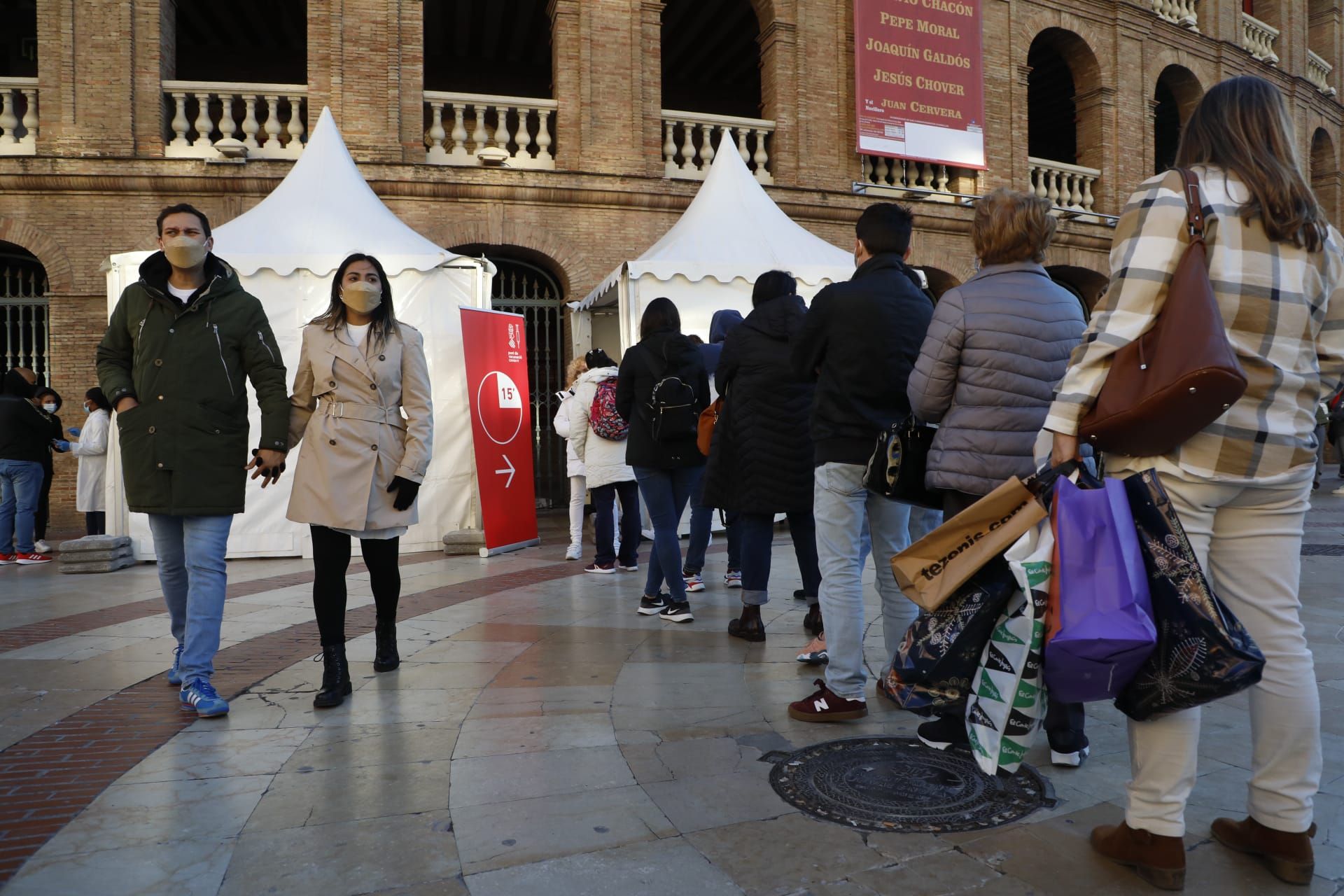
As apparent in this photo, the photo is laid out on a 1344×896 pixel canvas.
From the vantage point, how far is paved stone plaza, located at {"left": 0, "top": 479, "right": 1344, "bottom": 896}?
263 centimetres

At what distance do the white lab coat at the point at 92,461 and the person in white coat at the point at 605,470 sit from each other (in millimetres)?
5070

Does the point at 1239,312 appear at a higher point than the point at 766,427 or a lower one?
higher

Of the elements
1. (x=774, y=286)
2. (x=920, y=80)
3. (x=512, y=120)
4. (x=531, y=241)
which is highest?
(x=920, y=80)

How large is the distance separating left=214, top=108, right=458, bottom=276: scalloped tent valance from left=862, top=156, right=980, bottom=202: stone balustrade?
8.75 m

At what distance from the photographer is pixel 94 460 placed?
10.2 meters

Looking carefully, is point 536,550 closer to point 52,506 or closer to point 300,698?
point 300,698

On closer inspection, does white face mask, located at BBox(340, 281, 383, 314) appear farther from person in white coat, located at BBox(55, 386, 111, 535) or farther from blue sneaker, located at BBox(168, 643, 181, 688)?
person in white coat, located at BBox(55, 386, 111, 535)

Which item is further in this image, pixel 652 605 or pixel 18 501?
pixel 18 501

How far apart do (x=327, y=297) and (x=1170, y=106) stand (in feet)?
66.7

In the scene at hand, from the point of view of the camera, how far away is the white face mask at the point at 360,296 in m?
4.53

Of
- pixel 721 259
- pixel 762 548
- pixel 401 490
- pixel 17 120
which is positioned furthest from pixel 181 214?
pixel 17 120

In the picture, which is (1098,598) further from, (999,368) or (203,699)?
(203,699)

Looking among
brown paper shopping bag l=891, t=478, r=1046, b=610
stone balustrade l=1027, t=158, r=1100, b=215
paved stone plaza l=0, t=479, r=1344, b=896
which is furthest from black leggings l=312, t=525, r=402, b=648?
stone balustrade l=1027, t=158, r=1100, b=215

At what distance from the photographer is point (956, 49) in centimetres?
1641
